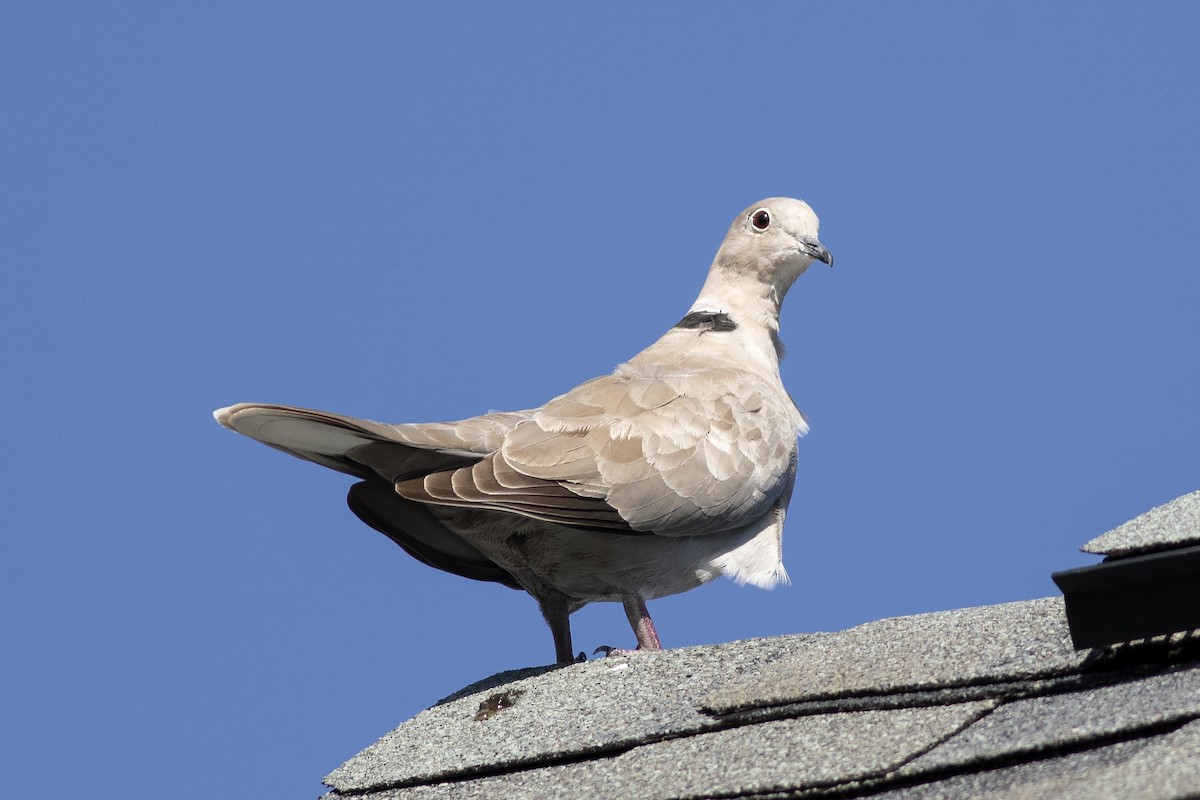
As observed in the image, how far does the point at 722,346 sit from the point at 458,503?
1.95 m

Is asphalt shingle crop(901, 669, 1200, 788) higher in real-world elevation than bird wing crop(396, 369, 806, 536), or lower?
lower

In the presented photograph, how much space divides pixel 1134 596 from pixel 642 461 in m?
2.32

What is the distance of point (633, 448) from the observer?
5262 mm

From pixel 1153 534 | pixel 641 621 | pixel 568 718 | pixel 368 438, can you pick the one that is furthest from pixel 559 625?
pixel 1153 534

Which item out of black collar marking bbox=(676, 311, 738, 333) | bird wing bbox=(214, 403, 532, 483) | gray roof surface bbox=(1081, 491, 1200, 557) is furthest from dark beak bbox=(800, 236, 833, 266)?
gray roof surface bbox=(1081, 491, 1200, 557)

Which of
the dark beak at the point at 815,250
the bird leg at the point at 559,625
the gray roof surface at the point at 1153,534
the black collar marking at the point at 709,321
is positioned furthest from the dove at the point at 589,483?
the gray roof surface at the point at 1153,534

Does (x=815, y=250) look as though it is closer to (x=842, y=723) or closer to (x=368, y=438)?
(x=368, y=438)

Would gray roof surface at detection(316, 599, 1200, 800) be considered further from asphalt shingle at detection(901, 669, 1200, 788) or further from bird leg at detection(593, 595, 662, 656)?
bird leg at detection(593, 595, 662, 656)

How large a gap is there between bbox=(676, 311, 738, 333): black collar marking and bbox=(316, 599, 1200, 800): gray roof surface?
2441 millimetres

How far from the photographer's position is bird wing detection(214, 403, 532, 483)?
4.69m

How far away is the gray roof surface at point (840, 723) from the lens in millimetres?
2754

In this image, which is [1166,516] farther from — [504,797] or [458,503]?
[458,503]

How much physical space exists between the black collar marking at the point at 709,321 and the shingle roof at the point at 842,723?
243 centimetres

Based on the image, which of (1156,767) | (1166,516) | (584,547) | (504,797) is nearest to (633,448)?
(584,547)
